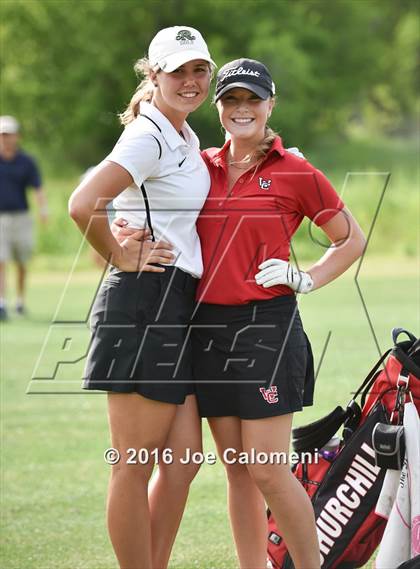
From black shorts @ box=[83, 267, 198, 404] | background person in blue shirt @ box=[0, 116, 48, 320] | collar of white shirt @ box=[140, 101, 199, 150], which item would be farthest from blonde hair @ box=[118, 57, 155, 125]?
background person in blue shirt @ box=[0, 116, 48, 320]

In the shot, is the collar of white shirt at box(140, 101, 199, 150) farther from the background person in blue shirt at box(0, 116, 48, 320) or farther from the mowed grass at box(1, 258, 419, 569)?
the background person in blue shirt at box(0, 116, 48, 320)

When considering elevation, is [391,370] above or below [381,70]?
below

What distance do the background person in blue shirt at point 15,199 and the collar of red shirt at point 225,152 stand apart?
8.80 metres

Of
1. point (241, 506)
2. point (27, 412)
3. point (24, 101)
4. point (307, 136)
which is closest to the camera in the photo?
point (241, 506)

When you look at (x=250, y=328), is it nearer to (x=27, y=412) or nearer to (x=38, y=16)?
(x=27, y=412)

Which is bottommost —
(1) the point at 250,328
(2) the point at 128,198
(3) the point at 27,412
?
(1) the point at 250,328

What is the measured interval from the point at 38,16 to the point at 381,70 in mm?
14614

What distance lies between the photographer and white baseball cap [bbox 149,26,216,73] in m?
3.59

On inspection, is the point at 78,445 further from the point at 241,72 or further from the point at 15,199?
the point at 15,199

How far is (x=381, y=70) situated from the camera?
140 feet

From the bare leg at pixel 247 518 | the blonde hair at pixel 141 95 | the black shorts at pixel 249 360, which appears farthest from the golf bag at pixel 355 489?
the blonde hair at pixel 141 95

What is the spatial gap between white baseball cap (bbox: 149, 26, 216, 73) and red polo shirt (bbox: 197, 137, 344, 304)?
16.1 inches

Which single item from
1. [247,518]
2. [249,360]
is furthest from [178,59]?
[247,518]

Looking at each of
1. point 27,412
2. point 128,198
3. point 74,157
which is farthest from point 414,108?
point 128,198
